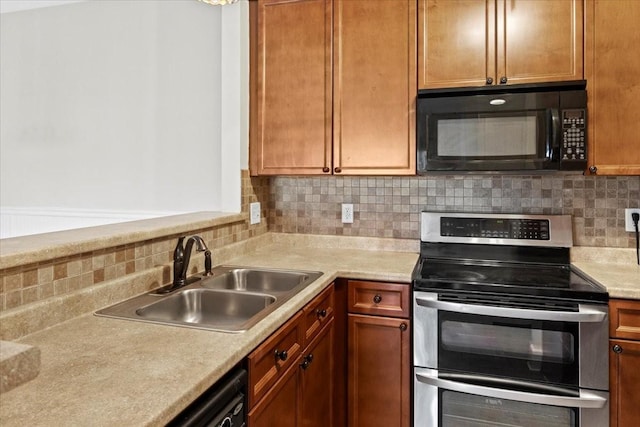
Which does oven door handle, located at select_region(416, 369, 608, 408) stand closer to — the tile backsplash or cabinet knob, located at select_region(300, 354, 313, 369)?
cabinet knob, located at select_region(300, 354, 313, 369)

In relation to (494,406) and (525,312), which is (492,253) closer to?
(525,312)

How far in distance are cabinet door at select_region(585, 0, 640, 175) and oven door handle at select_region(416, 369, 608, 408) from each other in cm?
94

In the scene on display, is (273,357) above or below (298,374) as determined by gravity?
above

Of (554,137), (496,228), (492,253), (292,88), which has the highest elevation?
(292,88)

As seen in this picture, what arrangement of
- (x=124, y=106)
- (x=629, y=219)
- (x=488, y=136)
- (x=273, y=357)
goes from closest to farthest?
(x=273, y=357) → (x=488, y=136) → (x=629, y=219) → (x=124, y=106)

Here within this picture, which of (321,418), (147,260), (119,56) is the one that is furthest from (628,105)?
(119,56)

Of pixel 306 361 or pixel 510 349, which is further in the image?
pixel 510 349

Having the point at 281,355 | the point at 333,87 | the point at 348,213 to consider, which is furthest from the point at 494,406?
the point at 333,87

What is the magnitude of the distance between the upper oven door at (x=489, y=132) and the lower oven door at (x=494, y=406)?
0.93m

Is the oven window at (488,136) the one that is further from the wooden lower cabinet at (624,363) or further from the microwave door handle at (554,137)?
the wooden lower cabinet at (624,363)

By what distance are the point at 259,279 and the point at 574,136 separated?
1.51m

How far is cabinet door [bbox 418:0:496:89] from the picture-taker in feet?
6.56

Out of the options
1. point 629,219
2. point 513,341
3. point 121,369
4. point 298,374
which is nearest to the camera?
point 121,369

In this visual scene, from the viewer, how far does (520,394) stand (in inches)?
67.1
